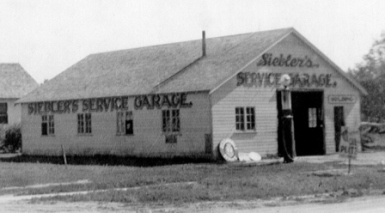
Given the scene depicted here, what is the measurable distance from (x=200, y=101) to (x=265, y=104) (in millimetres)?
3464

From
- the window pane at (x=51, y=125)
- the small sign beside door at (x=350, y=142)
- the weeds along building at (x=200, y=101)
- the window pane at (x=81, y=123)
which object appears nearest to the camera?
the small sign beside door at (x=350, y=142)

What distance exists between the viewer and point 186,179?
79.6 feet

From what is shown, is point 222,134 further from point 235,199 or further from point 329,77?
point 235,199

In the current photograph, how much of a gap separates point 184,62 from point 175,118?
3824 millimetres

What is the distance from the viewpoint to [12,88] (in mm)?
56531

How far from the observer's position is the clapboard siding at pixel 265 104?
106 ft

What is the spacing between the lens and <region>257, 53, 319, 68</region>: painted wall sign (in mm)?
34062

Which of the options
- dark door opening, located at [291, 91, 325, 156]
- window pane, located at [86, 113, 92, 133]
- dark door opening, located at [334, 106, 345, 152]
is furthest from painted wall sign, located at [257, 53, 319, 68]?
window pane, located at [86, 113, 92, 133]

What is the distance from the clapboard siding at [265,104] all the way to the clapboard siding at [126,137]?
754 millimetres

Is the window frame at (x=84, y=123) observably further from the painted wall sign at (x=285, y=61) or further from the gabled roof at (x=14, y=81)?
the gabled roof at (x=14, y=81)

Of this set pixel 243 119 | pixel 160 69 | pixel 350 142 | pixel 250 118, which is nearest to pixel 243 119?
pixel 243 119

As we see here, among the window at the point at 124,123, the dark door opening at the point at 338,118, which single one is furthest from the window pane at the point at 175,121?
the dark door opening at the point at 338,118

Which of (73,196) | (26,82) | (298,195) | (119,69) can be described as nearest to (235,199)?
(298,195)

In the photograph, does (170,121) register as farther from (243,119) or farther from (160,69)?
(160,69)
